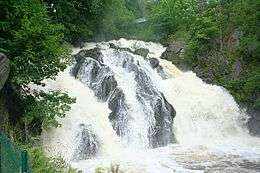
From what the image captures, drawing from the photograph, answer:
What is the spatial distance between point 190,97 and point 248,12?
485cm

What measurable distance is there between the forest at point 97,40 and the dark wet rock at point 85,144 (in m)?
1.08

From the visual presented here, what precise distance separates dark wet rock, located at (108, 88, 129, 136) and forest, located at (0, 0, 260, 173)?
73.1 inches

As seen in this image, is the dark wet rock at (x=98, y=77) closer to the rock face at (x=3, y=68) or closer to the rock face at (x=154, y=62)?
the rock face at (x=154, y=62)

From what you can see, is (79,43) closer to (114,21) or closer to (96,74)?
(114,21)

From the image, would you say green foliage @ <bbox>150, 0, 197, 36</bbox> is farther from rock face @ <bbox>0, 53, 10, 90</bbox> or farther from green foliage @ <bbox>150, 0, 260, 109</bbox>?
rock face @ <bbox>0, 53, 10, 90</bbox>

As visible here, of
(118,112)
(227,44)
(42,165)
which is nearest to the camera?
(42,165)

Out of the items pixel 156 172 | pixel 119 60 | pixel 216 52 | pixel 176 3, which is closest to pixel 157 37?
pixel 176 3

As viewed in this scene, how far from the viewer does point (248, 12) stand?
21.4 meters

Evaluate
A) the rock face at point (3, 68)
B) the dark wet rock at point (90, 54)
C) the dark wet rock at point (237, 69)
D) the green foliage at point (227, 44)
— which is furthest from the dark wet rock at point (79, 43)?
the rock face at point (3, 68)

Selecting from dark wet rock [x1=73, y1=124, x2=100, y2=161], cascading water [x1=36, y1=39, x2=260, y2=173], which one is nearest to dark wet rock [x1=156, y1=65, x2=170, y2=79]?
cascading water [x1=36, y1=39, x2=260, y2=173]

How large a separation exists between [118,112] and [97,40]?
8799 mm

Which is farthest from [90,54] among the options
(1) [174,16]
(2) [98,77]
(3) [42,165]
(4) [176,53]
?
(3) [42,165]

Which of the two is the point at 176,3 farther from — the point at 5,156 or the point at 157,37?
the point at 5,156

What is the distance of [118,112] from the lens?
17.0 meters
